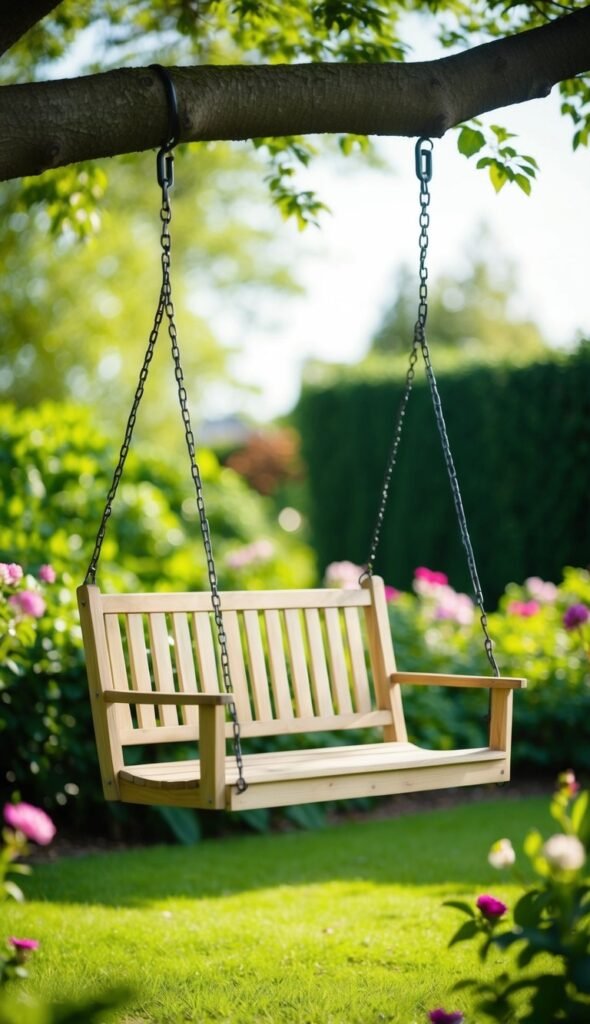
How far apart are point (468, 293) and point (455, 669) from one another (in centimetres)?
3509

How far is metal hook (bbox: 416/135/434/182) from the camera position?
3.43 metres

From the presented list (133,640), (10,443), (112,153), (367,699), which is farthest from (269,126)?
(10,443)

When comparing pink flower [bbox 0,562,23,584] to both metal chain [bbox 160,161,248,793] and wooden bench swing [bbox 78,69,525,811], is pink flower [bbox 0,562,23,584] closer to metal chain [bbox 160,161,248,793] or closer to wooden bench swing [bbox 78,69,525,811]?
wooden bench swing [bbox 78,69,525,811]

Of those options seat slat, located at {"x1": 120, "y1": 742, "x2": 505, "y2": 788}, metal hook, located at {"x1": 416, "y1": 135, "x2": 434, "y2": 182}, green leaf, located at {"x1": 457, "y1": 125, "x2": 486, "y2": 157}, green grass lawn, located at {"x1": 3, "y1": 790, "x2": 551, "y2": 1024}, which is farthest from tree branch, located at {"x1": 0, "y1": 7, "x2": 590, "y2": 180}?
green grass lawn, located at {"x1": 3, "y1": 790, "x2": 551, "y2": 1024}

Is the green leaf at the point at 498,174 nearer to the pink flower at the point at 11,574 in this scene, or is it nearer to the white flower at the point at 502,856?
the pink flower at the point at 11,574

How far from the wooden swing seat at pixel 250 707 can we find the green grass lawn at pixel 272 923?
0.59 meters

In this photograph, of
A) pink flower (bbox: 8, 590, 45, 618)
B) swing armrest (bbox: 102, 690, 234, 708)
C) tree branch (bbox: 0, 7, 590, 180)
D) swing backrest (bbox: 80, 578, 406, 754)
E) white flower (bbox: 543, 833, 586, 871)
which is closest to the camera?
white flower (bbox: 543, 833, 586, 871)

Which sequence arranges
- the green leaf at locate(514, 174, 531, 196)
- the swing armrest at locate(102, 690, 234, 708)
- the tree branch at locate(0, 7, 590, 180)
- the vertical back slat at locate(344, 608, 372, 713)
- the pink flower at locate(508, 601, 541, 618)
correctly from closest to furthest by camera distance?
the tree branch at locate(0, 7, 590, 180) < the swing armrest at locate(102, 690, 234, 708) < the green leaf at locate(514, 174, 531, 196) < the vertical back slat at locate(344, 608, 372, 713) < the pink flower at locate(508, 601, 541, 618)

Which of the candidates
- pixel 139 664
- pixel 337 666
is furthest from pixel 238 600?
pixel 337 666

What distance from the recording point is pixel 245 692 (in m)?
3.72

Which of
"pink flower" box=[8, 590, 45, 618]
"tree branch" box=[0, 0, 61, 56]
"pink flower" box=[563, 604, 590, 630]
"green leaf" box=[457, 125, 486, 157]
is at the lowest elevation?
"pink flower" box=[563, 604, 590, 630]

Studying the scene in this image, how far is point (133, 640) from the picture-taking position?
3592 millimetres

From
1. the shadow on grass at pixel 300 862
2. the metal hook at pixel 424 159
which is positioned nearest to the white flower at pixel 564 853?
the metal hook at pixel 424 159

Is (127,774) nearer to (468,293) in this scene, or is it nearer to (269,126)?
(269,126)
